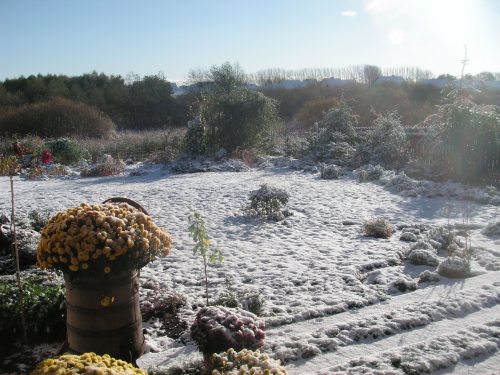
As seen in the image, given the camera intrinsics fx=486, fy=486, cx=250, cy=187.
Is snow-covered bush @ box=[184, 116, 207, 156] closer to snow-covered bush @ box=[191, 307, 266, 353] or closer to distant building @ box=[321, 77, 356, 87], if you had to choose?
snow-covered bush @ box=[191, 307, 266, 353]

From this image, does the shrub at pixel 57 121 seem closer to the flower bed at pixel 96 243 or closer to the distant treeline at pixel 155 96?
the distant treeline at pixel 155 96

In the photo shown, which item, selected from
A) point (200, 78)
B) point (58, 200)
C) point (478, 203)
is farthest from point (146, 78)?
point (478, 203)

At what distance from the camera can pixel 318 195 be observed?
9.59 metres

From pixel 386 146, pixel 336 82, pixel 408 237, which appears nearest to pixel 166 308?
pixel 408 237

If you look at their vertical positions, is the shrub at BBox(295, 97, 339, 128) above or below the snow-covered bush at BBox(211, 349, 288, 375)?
above

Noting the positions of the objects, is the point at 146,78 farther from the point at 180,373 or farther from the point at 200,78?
the point at 180,373

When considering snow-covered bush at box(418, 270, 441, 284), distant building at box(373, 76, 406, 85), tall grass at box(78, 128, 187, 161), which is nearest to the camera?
snow-covered bush at box(418, 270, 441, 284)

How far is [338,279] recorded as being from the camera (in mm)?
5160

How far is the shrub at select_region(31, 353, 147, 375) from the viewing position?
2062mm

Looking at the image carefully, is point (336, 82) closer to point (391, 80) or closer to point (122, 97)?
point (391, 80)

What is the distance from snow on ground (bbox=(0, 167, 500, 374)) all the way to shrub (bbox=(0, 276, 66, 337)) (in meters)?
0.79

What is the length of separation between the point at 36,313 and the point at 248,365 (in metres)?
2.40

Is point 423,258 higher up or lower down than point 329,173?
lower down

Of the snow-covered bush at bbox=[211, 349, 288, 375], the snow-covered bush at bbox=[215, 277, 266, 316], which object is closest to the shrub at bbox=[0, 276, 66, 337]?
the snow-covered bush at bbox=[215, 277, 266, 316]
